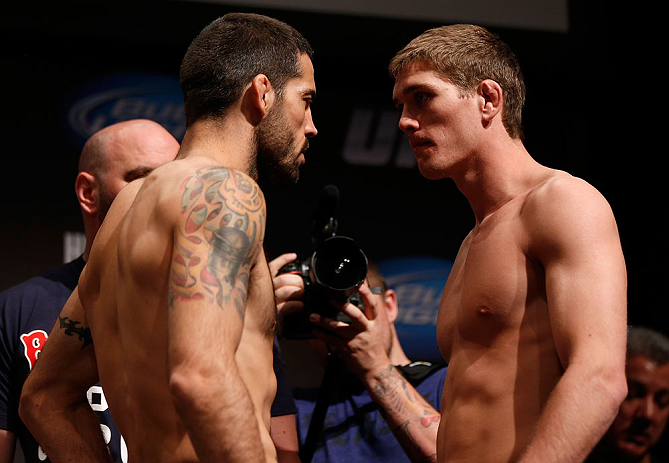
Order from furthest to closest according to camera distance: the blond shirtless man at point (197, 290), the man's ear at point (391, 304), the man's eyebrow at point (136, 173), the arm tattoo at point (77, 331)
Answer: the man's ear at point (391, 304), the man's eyebrow at point (136, 173), the arm tattoo at point (77, 331), the blond shirtless man at point (197, 290)

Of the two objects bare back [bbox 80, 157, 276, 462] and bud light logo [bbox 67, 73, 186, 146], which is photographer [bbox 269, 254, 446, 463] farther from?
bud light logo [bbox 67, 73, 186, 146]

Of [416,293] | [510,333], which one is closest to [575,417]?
[510,333]

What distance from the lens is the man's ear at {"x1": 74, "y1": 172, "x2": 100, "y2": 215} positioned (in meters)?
2.28

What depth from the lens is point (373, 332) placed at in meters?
2.01

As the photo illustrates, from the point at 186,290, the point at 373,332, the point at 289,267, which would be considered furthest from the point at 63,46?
the point at 186,290

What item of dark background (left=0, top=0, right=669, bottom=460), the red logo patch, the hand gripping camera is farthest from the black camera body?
dark background (left=0, top=0, right=669, bottom=460)

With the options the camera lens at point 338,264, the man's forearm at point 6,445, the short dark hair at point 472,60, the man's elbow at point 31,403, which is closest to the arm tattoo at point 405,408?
the camera lens at point 338,264

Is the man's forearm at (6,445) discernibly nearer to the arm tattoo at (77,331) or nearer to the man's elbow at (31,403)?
the man's elbow at (31,403)

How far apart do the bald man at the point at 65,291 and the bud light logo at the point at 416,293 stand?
1.29 m

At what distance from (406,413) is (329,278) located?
427 millimetres

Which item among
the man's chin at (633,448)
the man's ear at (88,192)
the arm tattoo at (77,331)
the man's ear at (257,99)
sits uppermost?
the man's ear at (257,99)

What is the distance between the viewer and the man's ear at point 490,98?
1.68 metres

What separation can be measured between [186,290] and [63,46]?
7.09 feet

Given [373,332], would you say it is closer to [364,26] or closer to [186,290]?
[186,290]
